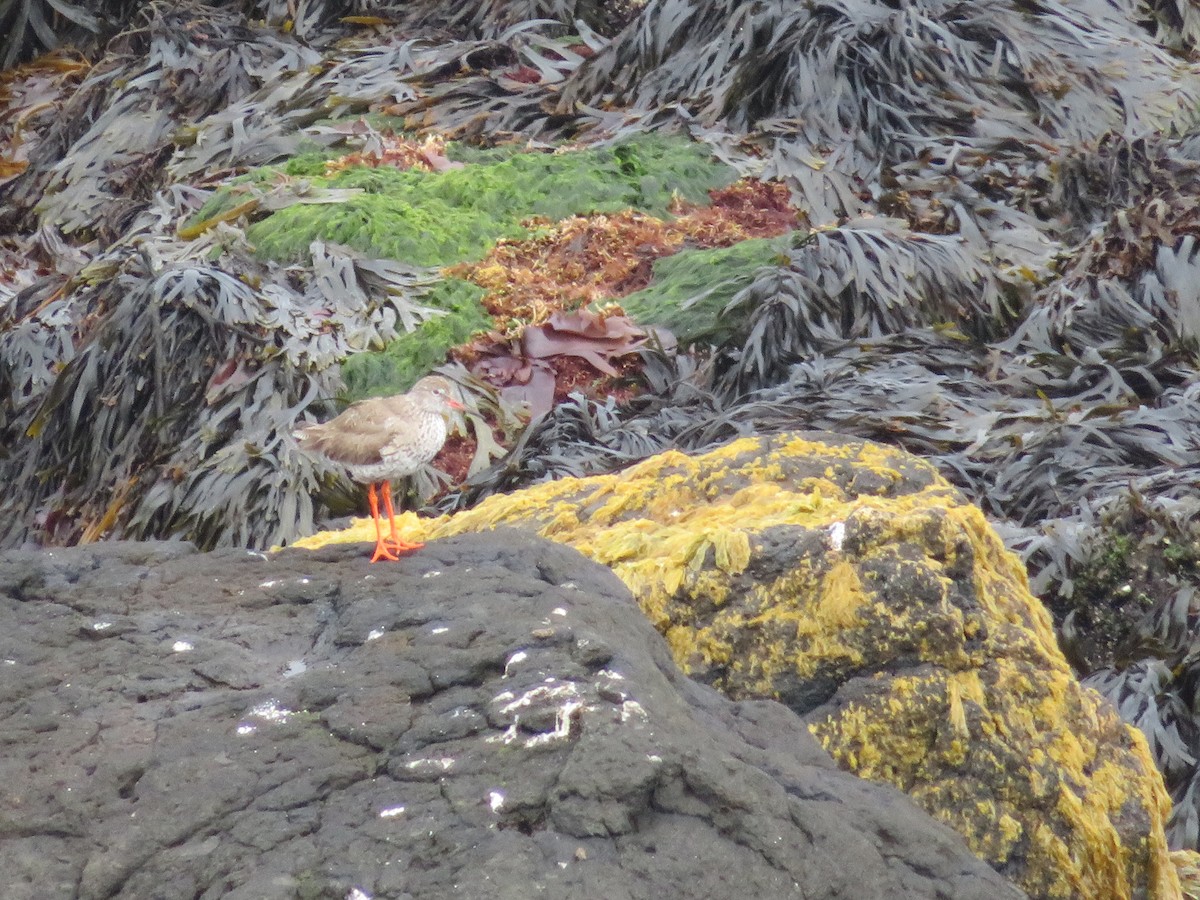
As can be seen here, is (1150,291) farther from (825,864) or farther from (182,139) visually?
(182,139)

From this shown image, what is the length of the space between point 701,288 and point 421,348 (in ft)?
3.94

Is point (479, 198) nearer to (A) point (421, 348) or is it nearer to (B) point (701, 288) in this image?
(A) point (421, 348)

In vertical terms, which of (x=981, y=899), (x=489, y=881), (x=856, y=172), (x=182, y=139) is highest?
(x=489, y=881)

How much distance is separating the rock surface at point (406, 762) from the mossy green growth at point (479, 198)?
13.5 ft

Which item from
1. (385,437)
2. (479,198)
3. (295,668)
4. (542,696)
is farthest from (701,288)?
(542,696)

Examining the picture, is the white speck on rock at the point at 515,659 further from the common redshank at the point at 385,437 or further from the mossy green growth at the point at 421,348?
the mossy green growth at the point at 421,348

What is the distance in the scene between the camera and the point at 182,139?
25.2ft

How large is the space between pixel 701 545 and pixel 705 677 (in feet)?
0.94

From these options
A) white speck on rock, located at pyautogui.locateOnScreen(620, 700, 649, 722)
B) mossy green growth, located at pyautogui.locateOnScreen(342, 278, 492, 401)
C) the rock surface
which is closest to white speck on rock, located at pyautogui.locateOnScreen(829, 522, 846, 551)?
the rock surface

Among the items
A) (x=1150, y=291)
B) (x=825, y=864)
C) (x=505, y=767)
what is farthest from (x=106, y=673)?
(x=1150, y=291)

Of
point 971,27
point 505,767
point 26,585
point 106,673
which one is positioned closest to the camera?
point 505,767

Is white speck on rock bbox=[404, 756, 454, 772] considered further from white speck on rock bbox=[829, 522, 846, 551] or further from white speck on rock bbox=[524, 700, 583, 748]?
white speck on rock bbox=[829, 522, 846, 551]

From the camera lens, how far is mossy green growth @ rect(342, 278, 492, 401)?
5613mm

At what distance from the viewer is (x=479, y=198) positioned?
22.1 ft
